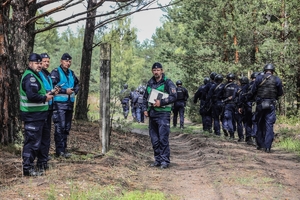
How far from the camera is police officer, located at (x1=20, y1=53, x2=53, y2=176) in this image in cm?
679

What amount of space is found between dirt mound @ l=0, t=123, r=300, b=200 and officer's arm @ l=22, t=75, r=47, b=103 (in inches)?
45.2

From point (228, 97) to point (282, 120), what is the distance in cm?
662

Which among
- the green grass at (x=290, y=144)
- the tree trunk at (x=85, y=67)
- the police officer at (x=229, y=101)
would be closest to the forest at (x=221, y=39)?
the tree trunk at (x=85, y=67)

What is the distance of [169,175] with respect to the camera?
7914 mm

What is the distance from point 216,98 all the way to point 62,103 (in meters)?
8.46

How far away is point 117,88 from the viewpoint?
1050cm

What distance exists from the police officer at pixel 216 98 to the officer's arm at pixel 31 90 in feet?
32.4

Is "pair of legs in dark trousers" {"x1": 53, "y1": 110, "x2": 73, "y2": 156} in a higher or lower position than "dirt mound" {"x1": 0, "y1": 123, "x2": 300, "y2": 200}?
higher

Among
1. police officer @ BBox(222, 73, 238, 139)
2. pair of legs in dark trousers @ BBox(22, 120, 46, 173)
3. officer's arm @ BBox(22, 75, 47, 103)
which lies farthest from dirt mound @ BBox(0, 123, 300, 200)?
police officer @ BBox(222, 73, 238, 139)

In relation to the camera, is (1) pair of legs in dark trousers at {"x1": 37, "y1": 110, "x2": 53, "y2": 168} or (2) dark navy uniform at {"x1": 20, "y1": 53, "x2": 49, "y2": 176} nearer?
(2) dark navy uniform at {"x1": 20, "y1": 53, "x2": 49, "y2": 176}

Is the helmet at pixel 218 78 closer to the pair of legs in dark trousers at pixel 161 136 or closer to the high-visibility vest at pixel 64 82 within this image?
the pair of legs in dark trousers at pixel 161 136

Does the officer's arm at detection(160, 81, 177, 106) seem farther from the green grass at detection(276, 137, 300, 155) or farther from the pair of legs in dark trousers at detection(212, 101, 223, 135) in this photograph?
the pair of legs in dark trousers at detection(212, 101, 223, 135)

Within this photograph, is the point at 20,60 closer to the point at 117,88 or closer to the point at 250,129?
the point at 117,88

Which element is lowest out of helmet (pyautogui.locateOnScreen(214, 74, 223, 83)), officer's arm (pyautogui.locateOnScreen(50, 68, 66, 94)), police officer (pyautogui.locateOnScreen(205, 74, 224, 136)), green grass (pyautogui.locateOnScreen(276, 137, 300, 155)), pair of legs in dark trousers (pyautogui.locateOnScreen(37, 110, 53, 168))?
green grass (pyautogui.locateOnScreen(276, 137, 300, 155))
